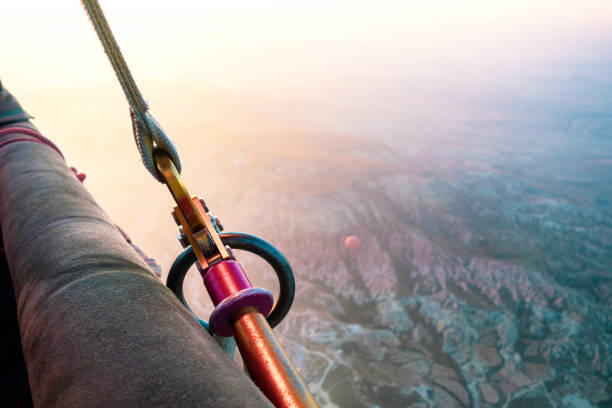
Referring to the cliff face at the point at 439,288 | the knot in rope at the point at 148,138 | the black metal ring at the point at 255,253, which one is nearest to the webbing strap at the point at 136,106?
the knot in rope at the point at 148,138

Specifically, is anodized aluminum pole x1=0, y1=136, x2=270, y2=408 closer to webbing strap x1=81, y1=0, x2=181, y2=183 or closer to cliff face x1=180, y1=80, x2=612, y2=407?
webbing strap x1=81, y1=0, x2=181, y2=183

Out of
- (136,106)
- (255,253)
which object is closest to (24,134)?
(136,106)

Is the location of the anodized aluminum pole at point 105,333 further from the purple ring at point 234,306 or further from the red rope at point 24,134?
the red rope at point 24,134

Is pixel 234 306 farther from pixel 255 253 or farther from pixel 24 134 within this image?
pixel 24 134

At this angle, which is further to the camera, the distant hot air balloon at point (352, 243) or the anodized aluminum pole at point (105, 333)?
the distant hot air balloon at point (352, 243)

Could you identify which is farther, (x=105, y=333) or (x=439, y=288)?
(x=439, y=288)

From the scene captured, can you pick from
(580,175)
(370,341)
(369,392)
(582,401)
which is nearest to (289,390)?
(369,392)
